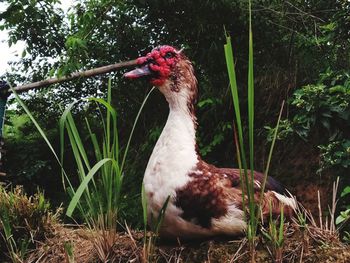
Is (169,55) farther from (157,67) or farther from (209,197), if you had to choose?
(209,197)

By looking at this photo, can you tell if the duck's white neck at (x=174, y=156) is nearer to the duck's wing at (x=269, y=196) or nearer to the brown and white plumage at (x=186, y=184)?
the brown and white plumage at (x=186, y=184)

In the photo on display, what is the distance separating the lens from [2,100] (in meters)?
3.81

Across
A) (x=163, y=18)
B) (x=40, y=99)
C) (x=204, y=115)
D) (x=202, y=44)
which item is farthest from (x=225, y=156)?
(x=40, y=99)

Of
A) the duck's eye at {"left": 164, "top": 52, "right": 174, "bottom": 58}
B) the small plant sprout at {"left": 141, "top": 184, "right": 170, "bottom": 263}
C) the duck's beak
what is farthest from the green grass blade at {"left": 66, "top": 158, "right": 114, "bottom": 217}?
the duck's eye at {"left": 164, "top": 52, "right": 174, "bottom": 58}

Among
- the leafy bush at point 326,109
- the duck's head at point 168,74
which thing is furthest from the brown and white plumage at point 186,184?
the leafy bush at point 326,109

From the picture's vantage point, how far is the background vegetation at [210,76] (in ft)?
11.2

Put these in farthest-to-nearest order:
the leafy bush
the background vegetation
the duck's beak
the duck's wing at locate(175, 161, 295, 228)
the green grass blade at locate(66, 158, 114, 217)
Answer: the background vegetation → the leafy bush → the duck's beak → the duck's wing at locate(175, 161, 295, 228) → the green grass blade at locate(66, 158, 114, 217)

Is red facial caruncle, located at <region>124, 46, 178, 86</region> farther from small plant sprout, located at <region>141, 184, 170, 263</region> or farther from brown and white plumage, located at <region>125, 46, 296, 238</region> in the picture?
small plant sprout, located at <region>141, 184, 170, 263</region>

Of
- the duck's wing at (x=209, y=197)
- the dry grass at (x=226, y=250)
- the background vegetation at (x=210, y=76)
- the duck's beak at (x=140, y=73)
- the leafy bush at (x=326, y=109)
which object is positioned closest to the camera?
the dry grass at (x=226, y=250)

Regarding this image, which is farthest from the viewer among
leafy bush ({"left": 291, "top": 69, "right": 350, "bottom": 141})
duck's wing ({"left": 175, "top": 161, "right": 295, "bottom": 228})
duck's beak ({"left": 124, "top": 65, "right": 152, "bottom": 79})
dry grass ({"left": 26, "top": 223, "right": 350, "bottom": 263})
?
leafy bush ({"left": 291, "top": 69, "right": 350, "bottom": 141})

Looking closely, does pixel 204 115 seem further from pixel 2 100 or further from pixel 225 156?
pixel 2 100

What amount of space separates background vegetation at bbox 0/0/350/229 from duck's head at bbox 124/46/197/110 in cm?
109

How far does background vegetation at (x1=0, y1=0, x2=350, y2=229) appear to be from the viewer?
11.2 ft

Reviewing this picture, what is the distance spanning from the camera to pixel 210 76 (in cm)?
455
